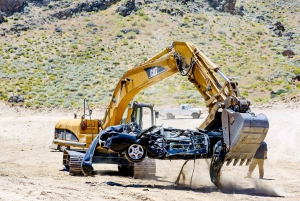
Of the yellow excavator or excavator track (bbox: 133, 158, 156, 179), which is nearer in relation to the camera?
the yellow excavator

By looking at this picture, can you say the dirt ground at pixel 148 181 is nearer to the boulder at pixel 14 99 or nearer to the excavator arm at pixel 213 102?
the excavator arm at pixel 213 102

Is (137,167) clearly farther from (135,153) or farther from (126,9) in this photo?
(126,9)

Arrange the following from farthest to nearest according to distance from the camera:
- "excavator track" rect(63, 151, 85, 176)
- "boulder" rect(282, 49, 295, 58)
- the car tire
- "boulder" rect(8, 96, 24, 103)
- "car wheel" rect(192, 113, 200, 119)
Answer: "boulder" rect(282, 49, 295, 58) < "boulder" rect(8, 96, 24, 103) < "car wheel" rect(192, 113, 200, 119) < the car tire < "excavator track" rect(63, 151, 85, 176)

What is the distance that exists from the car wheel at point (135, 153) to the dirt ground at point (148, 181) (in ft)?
2.48

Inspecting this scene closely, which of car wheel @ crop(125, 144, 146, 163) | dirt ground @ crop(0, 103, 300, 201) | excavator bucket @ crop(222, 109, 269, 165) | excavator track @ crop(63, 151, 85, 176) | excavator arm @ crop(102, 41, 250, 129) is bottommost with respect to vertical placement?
dirt ground @ crop(0, 103, 300, 201)

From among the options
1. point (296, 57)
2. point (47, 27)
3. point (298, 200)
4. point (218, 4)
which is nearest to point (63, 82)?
point (47, 27)

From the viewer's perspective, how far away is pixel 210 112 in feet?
44.8

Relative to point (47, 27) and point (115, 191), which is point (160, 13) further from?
point (115, 191)

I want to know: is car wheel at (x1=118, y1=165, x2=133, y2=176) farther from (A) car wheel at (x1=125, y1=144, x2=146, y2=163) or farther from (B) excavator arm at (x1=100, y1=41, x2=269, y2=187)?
(A) car wheel at (x1=125, y1=144, x2=146, y2=163)

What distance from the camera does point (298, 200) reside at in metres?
12.2

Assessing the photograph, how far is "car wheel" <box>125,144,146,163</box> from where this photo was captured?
525 inches

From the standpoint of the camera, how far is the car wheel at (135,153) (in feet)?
43.8

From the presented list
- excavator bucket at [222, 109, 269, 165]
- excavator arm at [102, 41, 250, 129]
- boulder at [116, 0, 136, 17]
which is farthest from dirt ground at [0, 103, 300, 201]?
boulder at [116, 0, 136, 17]

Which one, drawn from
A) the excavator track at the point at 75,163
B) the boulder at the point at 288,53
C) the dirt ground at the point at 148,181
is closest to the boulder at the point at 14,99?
the dirt ground at the point at 148,181
